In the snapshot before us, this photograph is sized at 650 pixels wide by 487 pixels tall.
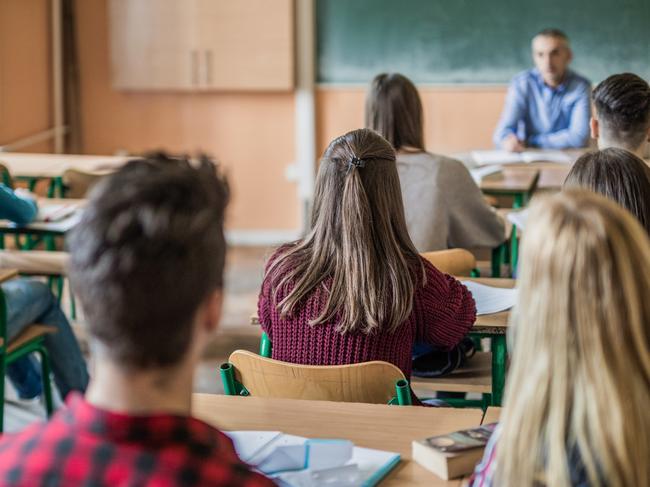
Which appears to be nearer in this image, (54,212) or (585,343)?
(585,343)

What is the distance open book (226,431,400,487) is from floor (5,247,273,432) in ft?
2.74

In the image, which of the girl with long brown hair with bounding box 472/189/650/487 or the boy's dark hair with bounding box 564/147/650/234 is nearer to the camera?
the girl with long brown hair with bounding box 472/189/650/487

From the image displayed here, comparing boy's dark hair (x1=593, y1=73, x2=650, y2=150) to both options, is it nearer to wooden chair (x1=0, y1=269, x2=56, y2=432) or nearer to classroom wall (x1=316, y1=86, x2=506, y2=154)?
wooden chair (x1=0, y1=269, x2=56, y2=432)

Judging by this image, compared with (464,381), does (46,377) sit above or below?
below

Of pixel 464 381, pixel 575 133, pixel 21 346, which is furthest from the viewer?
pixel 575 133

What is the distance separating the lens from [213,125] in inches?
287

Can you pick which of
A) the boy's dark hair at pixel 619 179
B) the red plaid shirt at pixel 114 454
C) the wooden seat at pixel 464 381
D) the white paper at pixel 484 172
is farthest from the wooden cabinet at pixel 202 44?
the red plaid shirt at pixel 114 454

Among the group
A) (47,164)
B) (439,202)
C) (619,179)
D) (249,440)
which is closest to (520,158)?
(439,202)

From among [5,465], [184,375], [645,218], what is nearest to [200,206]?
[184,375]

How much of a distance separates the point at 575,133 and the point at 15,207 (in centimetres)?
310

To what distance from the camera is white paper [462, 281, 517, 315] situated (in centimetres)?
276

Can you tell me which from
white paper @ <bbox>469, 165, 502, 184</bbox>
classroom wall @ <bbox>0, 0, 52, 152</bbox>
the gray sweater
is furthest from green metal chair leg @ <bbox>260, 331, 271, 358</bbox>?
classroom wall @ <bbox>0, 0, 52, 152</bbox>

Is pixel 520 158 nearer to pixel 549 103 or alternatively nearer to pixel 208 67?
pixel 549 103

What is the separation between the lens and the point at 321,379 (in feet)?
7.01
